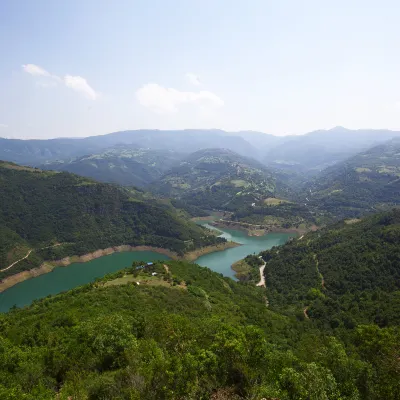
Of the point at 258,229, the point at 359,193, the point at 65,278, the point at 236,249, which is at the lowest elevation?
the point at 236,249

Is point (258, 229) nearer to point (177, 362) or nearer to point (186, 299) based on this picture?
point (186, 299)

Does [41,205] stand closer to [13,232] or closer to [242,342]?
[13,232]

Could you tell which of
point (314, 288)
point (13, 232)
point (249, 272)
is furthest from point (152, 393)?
point (13, 232)

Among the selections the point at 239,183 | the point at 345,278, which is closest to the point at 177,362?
the point at 345,278

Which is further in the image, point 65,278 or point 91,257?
point 91,257

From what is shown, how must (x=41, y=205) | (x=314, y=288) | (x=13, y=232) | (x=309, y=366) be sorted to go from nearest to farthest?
(x=309, y=366), (x=314, y=288), (x=13, y=232), (x=41, y=205)

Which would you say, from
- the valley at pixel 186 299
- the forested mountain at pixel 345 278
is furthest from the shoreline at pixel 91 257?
the forested mountain at pixel 345 278
